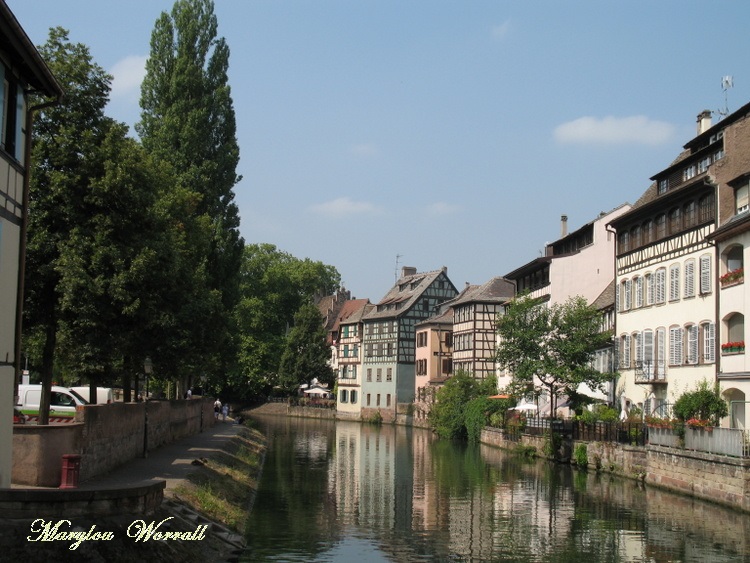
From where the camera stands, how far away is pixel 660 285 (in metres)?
41.3

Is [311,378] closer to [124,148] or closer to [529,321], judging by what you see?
[529,321]

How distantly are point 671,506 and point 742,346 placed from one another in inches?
282

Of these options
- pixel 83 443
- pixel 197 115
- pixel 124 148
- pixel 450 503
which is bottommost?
pixel 450 503

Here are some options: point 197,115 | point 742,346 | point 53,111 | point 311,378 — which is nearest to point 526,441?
point 742,346

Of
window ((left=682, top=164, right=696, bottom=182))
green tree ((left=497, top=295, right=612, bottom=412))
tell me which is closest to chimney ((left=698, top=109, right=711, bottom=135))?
window ((left=682, top=164, right=696, bottom=182))

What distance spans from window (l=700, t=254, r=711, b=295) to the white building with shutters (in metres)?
0.04

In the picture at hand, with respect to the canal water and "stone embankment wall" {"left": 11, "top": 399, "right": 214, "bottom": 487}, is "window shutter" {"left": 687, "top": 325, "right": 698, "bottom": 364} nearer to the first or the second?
the canal water

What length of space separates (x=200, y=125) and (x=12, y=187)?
29.5 meters

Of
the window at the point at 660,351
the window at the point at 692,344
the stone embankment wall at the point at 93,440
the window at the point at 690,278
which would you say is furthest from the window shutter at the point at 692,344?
the stone embankment wall at the point at 93,440

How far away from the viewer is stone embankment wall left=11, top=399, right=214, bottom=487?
19688mm

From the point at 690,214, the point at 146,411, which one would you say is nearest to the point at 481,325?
the point at 690,214

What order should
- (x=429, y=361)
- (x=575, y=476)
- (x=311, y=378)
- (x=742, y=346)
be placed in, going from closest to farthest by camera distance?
(x=742, y=346) < (x=575, y=476) < (x=429, y=361) < (x=311, y=378)

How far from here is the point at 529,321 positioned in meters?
46.4

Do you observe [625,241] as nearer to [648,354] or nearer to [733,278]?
[648,354]
